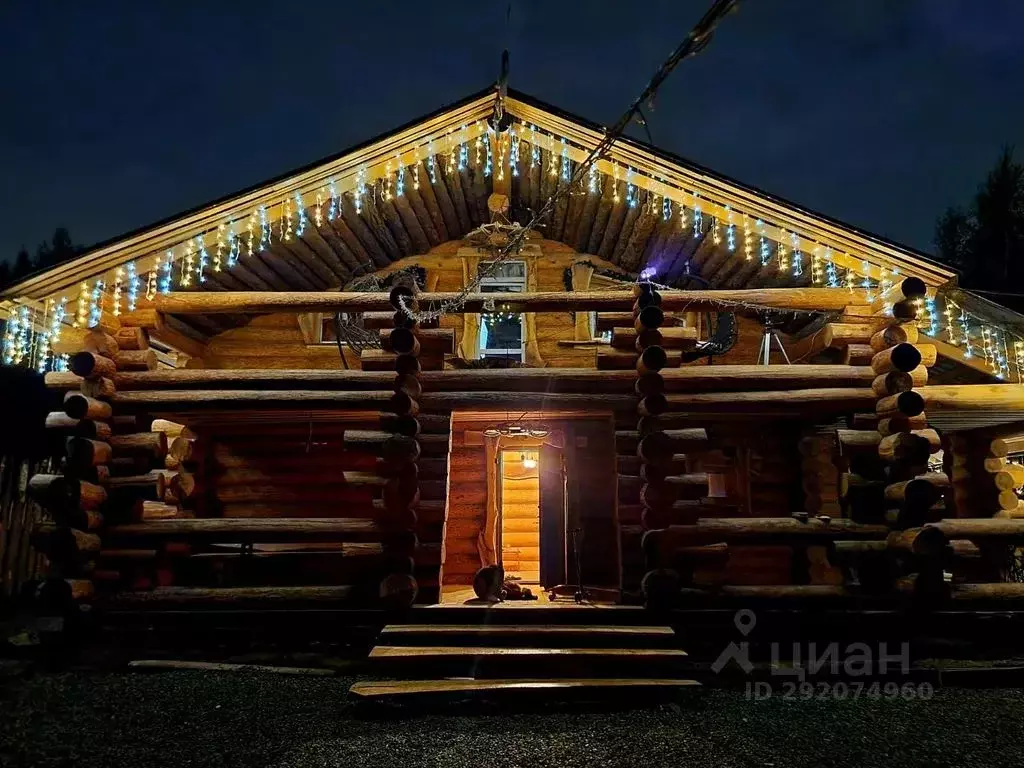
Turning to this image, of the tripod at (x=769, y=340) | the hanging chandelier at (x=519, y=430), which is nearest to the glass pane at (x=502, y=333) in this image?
the hanging chandelier at (x=519, y=430)

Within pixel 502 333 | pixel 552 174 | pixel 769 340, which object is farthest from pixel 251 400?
pixel 769 340

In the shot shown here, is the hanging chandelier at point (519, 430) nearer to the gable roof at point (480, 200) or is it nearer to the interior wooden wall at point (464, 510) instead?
the interior wooden wall at point (464, 510)

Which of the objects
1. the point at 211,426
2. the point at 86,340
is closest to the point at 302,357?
the point at 211,426

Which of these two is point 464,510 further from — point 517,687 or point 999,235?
point 999,235

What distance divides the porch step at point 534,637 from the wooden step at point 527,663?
313mm

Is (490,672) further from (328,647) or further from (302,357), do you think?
(302,357)

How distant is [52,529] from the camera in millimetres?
7398

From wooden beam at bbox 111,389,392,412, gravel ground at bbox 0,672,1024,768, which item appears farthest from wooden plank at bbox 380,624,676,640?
wooden beam at bbox 111,389,392,412

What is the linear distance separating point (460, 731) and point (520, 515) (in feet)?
28.1

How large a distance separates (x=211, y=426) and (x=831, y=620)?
10044 millimetres

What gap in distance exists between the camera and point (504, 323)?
11719mm

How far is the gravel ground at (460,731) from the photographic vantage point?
4637mm

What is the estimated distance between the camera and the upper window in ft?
37.8

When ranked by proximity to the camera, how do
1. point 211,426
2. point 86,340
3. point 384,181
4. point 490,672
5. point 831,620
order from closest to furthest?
point 490,672 < point 831,620 < point 86,340 < point 384,181 < point 211,426
